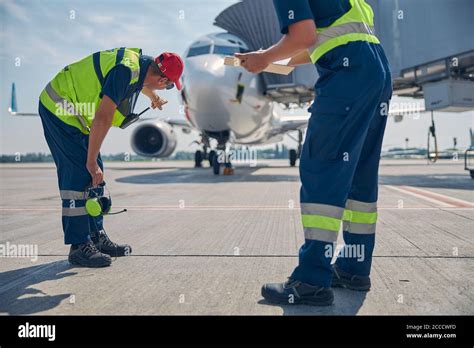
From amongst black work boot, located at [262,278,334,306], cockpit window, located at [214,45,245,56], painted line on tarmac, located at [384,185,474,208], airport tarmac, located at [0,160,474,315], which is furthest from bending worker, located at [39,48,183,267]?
cockpit window, located at [214,45,245,56]

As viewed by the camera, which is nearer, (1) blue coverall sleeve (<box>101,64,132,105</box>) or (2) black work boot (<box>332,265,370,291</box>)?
(2) black work boot (<box>332,265,370,291</box>)

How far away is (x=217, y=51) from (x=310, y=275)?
1167cm

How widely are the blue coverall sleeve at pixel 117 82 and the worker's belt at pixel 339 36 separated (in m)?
1.33

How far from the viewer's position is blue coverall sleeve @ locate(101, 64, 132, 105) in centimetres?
283

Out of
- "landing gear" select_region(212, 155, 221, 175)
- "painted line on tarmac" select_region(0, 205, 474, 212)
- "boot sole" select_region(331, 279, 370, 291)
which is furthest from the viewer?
"landing gear" select_region(212, 155, 221, 175)

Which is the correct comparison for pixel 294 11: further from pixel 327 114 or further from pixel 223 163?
pixel 223 163

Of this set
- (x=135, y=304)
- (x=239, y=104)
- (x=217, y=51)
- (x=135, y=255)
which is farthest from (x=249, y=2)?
(x=135, y=304)

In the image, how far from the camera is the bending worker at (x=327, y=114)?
224 centimetres

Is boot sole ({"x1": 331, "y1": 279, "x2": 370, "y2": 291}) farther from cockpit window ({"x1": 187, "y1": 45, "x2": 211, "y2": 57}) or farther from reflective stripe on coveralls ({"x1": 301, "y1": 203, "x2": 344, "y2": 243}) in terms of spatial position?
cockpit window ({"x1": 187, "y1": 45, "x2": 211, "y2": 57})

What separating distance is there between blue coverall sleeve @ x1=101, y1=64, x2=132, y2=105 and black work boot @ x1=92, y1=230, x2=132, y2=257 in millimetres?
1224

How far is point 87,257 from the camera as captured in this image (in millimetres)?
3062

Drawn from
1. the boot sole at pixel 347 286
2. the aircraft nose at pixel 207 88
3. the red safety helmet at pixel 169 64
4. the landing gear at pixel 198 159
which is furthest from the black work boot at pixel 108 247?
the landing gear at pixel 198 159

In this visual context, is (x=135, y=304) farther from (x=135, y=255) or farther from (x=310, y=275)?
(x=135, y=255)

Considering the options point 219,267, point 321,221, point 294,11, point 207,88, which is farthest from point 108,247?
point 207,88
